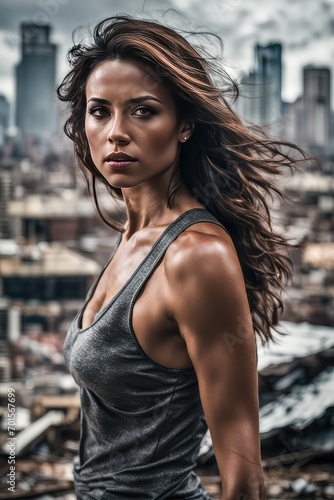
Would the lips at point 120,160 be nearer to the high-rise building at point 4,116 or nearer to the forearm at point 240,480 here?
the forearm at point 240,480

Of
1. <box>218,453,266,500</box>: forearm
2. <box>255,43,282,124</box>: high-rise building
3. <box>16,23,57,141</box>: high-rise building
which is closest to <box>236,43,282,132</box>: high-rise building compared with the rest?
→ <box>255,43,282,124</box>: high-rise building

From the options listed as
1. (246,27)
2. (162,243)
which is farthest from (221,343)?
(246,27)

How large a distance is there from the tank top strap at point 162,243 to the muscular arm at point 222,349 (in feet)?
0.16

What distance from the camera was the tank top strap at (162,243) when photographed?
31.8 inches

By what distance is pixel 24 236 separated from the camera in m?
2.65

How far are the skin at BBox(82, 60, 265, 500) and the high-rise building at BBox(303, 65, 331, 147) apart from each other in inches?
72.6

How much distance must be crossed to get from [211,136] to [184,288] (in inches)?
10.6

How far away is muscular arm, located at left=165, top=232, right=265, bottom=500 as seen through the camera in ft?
2.43

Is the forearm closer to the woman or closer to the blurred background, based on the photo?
the woman

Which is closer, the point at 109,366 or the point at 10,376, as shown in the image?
the point at 109,366

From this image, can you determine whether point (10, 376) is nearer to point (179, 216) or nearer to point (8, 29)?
point (8, 29)

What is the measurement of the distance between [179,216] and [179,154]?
0.12 meters

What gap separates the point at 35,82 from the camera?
254cm

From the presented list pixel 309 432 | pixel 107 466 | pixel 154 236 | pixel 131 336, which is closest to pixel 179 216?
pixel 154 236
